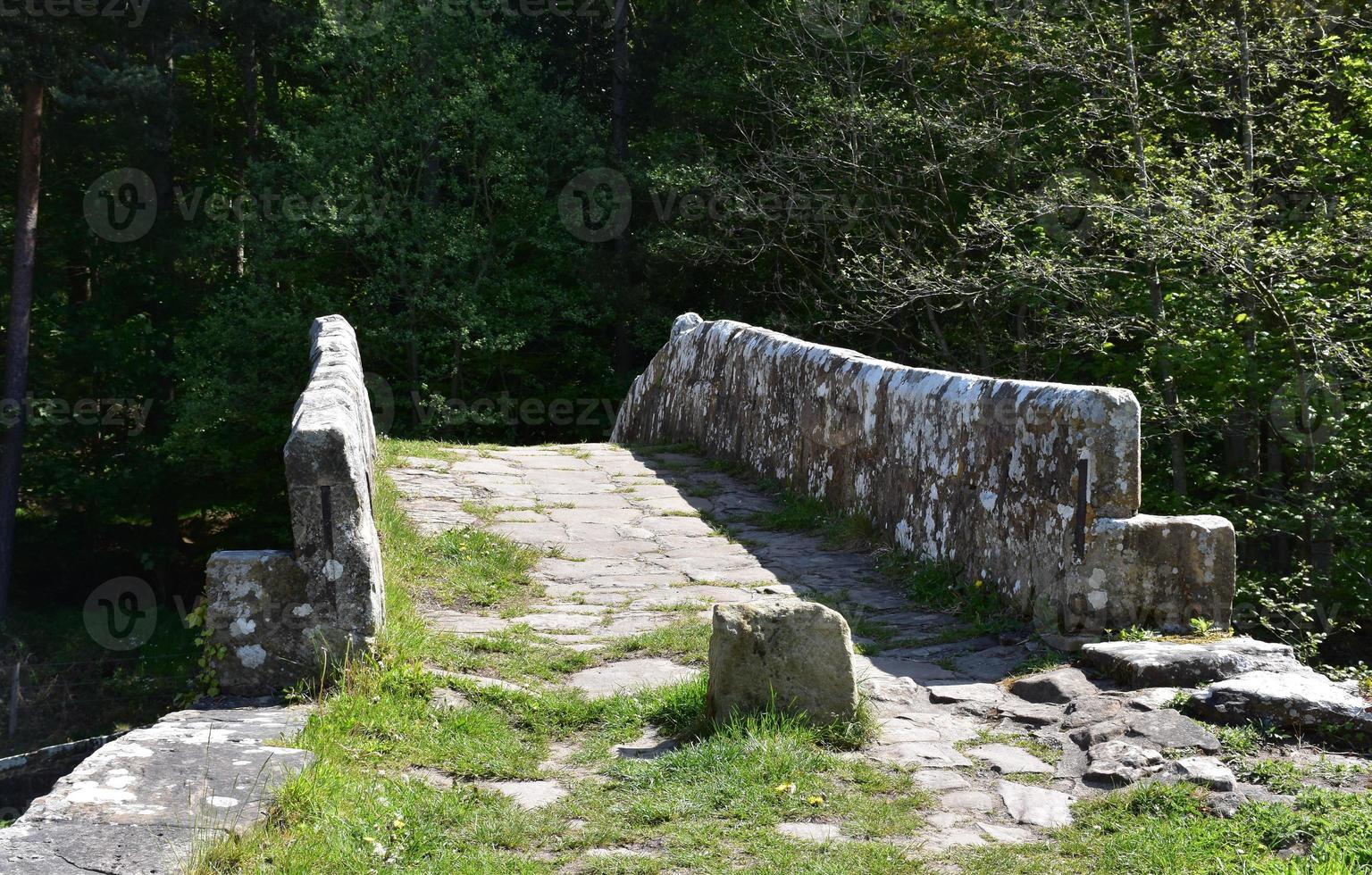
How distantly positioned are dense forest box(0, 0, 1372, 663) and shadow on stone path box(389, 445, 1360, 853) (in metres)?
5.66

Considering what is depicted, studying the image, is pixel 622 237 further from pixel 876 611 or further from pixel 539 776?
pixel 539 776

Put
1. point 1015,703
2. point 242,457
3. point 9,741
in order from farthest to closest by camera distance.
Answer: point 242,457
point 9,741
point 1015,703

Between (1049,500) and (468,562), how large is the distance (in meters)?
2.66

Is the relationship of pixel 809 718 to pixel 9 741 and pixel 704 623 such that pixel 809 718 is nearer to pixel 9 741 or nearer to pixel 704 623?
pixel 704 623

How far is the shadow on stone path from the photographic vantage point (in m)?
3.32

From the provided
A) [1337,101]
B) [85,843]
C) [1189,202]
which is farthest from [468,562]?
[1337,101]

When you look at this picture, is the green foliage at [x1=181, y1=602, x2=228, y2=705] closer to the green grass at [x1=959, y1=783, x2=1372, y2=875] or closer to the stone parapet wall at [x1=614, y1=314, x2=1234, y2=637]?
the green grass at [x1=959, y1=783, x2=1372, y2=875]

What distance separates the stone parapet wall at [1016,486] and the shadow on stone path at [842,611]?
0.30 meters

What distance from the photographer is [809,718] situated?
11.9 feet

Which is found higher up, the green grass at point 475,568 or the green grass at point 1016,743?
the green grass at point 475,568

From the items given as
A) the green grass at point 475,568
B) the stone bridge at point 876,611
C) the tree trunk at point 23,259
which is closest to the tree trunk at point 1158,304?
the stone bridge at point 876,611

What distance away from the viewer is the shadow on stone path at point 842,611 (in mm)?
3318

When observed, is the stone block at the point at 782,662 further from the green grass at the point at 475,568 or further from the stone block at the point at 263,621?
the green grass at the point at 475,568

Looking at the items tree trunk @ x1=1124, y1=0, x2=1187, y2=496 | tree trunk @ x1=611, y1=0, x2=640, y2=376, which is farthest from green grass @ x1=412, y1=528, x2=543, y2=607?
tree trunk @ x1=611, y1=0, x2=640, y2=376
